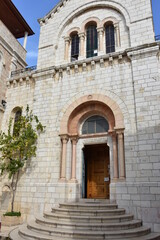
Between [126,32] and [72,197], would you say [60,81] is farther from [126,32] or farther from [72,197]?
[72,197]

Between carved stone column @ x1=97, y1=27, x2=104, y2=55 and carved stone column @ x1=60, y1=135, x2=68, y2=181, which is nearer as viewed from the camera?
carved stone column @ x1=60, y1=135, x2=68, y2=181

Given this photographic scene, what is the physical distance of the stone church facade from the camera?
8.63m

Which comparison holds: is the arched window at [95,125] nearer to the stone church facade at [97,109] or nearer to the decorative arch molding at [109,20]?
the stone church facade at [97,109]

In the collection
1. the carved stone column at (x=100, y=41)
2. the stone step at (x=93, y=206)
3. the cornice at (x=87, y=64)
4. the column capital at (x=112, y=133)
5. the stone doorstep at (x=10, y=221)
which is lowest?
the stone doorstep at (x=10, y=221)

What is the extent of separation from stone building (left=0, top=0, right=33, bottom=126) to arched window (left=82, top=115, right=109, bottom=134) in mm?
5912

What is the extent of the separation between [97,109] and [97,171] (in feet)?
11.1

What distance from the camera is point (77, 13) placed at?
13.1m

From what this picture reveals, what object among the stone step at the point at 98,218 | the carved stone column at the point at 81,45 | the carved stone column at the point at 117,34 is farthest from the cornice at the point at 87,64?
the stone step at the point at 98,218

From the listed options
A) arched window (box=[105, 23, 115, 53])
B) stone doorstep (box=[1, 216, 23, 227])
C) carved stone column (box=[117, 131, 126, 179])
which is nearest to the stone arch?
carved stone column (box=[117, 131, 126, 179])

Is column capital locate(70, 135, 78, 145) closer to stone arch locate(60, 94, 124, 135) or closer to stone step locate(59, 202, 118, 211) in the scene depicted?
stone arch locate(60, 94, 124, 135)

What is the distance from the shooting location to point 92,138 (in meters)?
10.4

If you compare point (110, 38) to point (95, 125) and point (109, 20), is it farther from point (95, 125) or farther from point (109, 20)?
point (95, 125)

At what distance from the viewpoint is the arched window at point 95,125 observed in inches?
412

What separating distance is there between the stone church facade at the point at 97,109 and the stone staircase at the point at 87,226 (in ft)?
2.54
